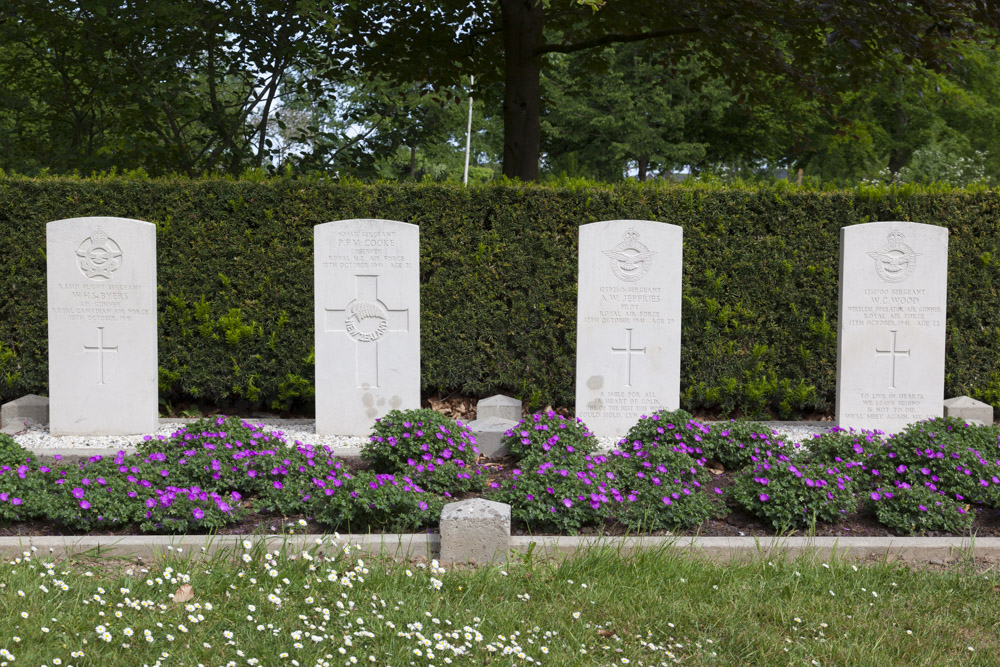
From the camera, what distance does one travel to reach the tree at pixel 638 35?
8570mm

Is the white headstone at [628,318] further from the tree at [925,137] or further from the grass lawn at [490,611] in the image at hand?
the tree at [925,137]

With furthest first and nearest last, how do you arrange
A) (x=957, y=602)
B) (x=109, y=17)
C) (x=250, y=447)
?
(x=109, y=17) < (x=250, y=447) < (x=957, y=602)

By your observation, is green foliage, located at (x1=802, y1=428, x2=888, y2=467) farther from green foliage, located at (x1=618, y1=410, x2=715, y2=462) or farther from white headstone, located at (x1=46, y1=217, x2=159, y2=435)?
white headstone, located at (x1=46, y1=217, x2=159, y2=435)

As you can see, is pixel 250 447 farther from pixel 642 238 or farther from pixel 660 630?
pixel 642 238

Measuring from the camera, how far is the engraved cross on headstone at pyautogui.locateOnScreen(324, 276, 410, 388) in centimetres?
636

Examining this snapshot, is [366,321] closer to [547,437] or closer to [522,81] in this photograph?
[547,437]

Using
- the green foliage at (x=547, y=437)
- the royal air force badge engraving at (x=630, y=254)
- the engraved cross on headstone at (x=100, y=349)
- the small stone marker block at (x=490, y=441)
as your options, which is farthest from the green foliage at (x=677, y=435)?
the engraved cross on headstone at (x=100, y=349)

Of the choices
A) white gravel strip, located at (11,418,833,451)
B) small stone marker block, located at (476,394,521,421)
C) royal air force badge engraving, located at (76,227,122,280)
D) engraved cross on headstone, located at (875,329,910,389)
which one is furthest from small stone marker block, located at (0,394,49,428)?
engraved cross on headstone, located at (875,329,910,389)

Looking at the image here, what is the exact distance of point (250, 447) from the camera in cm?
488

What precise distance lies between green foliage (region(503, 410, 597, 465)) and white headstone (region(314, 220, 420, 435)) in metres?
1.26

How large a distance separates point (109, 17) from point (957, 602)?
9995mm

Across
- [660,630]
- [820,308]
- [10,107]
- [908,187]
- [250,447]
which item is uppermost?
[10,107]

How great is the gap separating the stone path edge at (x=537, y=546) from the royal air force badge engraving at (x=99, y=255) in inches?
113

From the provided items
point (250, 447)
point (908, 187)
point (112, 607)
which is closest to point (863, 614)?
point (112, 607)
